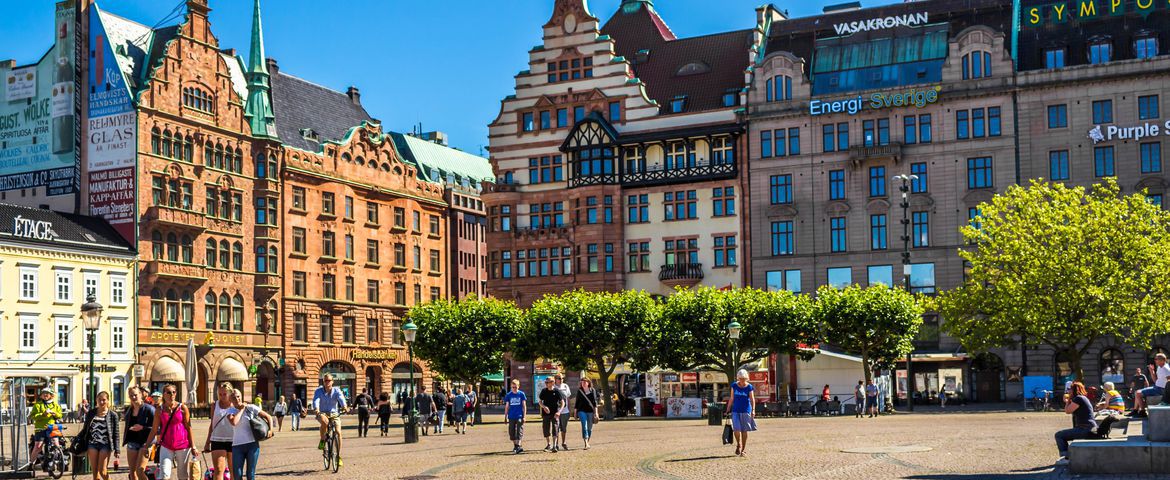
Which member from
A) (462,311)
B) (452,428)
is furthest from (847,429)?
(462,311)

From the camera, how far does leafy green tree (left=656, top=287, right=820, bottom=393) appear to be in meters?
65.3

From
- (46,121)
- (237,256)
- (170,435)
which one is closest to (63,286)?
(46,121)

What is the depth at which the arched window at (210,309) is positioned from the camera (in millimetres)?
87000

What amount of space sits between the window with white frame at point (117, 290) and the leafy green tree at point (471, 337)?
18716mm

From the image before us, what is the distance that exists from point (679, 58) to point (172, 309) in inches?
1275

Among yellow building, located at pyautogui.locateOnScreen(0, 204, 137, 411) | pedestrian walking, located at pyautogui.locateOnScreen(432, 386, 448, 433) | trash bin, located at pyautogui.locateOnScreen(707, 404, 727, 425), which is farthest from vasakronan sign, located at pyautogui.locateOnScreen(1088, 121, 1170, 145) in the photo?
yellow building, located at pyautogui.locateOnScreen(0, 204, 137, 411)

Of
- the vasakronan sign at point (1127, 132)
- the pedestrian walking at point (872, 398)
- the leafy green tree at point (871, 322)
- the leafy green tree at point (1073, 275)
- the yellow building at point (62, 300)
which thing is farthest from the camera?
the yellow building at point (62, 300)

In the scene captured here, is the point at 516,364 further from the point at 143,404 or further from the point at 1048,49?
the point at 143,404

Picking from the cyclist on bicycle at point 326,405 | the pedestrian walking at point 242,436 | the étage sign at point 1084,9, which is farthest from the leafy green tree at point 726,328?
the pedestrian walking at point 242,436

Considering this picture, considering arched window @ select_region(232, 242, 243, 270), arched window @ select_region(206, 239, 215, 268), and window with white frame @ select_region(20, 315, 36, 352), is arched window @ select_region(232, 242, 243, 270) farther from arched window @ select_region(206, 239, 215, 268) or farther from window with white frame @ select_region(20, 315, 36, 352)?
window with white frame @ select_region(20, 315, 36, 352)

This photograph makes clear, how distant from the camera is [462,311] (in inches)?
2884

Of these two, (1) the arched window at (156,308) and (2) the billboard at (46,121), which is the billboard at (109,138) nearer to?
(2) the billboard at (46,121)

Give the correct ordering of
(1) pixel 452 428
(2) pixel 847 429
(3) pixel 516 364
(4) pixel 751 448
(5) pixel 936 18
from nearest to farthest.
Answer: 1. (4) pixel 751 448
2. (2) pixel 847 429
3. (1) pixel 452 428
4. (5) pixel 936 18
5. (3) pixel 516 364

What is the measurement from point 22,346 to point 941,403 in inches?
1793
